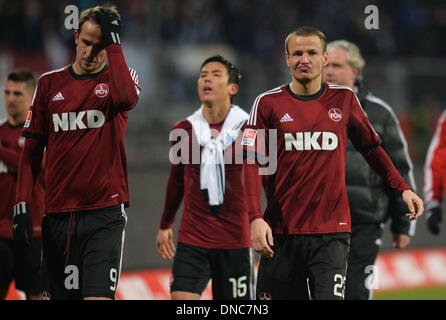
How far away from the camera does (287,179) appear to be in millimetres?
5336

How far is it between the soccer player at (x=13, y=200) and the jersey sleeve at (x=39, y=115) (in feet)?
4.21

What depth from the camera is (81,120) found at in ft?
18.0

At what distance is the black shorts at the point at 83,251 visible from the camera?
530 cm

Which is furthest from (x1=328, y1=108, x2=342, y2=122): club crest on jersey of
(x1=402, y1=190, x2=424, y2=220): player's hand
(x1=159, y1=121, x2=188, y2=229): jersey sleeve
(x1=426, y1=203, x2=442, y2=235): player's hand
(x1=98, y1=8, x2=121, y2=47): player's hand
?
(x1=426, y1=203, x2=442, y2=235): player's hand

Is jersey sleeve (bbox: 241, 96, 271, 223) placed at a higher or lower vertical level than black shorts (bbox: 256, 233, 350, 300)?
higher

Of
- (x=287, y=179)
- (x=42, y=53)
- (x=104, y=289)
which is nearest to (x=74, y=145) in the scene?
(x=104, y=289)

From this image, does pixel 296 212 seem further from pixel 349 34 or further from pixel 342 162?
pixel 349 34

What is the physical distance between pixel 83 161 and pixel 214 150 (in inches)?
50.6

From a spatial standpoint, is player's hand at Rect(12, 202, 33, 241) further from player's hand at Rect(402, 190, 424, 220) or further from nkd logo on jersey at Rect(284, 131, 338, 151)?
player's hand at Rect(402, 190, 424, 220)

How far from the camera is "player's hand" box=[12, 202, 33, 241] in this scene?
547 cm

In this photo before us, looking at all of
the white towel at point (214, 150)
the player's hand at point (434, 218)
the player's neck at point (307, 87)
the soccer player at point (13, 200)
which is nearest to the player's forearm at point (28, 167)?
the soccer player at point (13, 200)

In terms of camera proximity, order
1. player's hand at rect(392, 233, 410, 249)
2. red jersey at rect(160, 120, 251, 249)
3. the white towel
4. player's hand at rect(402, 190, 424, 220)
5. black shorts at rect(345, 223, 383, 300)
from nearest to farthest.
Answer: player's hand at rect(402, 190, 424, 220), the white towel, red jersey at rect(160, 120, 251, 249), black shorts at rect(345, 223, 383, 300), player's hand at rect(392, 233, 410, 249)

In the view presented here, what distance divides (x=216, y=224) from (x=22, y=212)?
162cm

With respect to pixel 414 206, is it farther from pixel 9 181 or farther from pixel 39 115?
pixel 9 181
